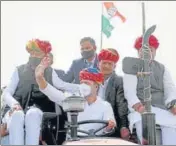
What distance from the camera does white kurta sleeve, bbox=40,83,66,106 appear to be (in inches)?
217

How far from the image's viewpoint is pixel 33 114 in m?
5.08

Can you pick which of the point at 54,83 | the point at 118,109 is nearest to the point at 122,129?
the point at 118,109

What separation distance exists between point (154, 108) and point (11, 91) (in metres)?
1.87

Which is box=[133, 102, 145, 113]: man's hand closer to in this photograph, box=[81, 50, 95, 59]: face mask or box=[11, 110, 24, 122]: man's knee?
box=[11, 110, 24, 122]: man's knee

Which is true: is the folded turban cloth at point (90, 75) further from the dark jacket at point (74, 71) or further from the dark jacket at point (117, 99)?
the dark jacket at point (74, 71)

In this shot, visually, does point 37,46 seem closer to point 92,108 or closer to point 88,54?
point 92,108

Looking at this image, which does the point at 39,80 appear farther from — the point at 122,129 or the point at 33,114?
the point at 122,129

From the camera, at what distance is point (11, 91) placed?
580 cm

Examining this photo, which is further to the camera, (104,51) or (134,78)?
(104,51)

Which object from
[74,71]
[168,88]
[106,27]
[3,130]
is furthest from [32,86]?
[106,27]

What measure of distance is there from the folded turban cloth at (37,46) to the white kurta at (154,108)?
1.14 meters

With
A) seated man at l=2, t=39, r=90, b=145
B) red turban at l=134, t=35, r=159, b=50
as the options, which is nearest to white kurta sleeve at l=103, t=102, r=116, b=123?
seated man at l=2, t=39, r=90, b=145

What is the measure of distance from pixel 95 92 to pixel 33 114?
0.94 meters

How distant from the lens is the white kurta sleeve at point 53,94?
5520 mm
